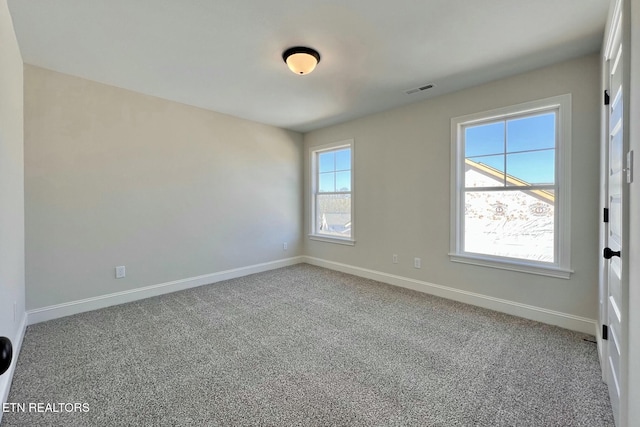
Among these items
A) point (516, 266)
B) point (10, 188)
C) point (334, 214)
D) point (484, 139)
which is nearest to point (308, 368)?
point (516, 266)

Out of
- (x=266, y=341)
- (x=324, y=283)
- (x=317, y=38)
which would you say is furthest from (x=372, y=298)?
(x=317, y=38)

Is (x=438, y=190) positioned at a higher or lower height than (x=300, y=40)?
lower

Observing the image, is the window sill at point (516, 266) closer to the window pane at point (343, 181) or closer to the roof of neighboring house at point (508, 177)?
the roof of neighboring house at point (508, 177)

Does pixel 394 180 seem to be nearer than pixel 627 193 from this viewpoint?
No

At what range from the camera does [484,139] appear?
3.20 metres

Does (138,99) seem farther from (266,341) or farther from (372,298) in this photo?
(372,298)

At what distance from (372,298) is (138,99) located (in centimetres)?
371

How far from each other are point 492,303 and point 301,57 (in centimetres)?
317

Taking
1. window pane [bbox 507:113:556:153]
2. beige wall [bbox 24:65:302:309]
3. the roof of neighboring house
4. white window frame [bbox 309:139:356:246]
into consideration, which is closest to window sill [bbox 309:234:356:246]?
white window frame [bbox 309:139:356:246]

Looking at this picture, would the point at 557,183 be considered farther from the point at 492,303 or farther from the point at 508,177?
the point at 492,303

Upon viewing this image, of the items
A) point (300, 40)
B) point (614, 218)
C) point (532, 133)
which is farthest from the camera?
point (532, 133)

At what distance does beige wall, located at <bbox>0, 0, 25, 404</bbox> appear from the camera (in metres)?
1.75

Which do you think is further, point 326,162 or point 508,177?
point 326,162

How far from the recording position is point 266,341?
2395mm
